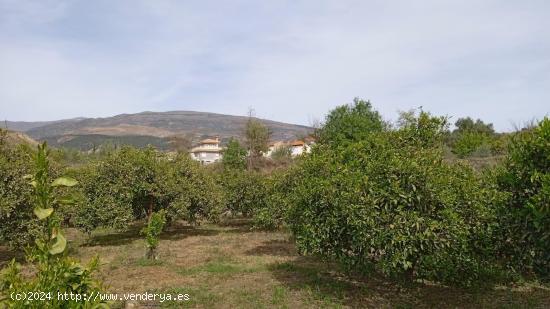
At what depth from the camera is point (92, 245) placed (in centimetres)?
1875

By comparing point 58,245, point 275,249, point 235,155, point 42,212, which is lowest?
point 275,249

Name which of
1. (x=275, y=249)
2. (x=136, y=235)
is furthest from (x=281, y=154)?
(x=275, y=249)

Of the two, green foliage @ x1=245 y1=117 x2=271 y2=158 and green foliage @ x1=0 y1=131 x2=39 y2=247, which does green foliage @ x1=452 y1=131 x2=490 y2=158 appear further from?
green foliage @ x1=0 y1=131 x2=39 y2=247

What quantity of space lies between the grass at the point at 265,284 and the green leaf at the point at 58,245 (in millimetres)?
3498

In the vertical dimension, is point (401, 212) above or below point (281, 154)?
above

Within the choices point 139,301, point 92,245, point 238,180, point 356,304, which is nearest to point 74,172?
point 92,245

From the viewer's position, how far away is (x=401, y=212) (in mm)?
8289

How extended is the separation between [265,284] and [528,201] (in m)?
7.23

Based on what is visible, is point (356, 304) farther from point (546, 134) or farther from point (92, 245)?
point (92, 245)

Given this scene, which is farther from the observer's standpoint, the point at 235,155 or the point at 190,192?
the point at 235,155

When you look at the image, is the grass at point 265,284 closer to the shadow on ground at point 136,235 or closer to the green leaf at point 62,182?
the shadow on ground at point 136,235

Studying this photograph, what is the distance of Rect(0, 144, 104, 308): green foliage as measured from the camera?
3766mm

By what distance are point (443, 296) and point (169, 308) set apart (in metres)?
6.86

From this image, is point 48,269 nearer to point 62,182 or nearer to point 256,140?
point 62,182
